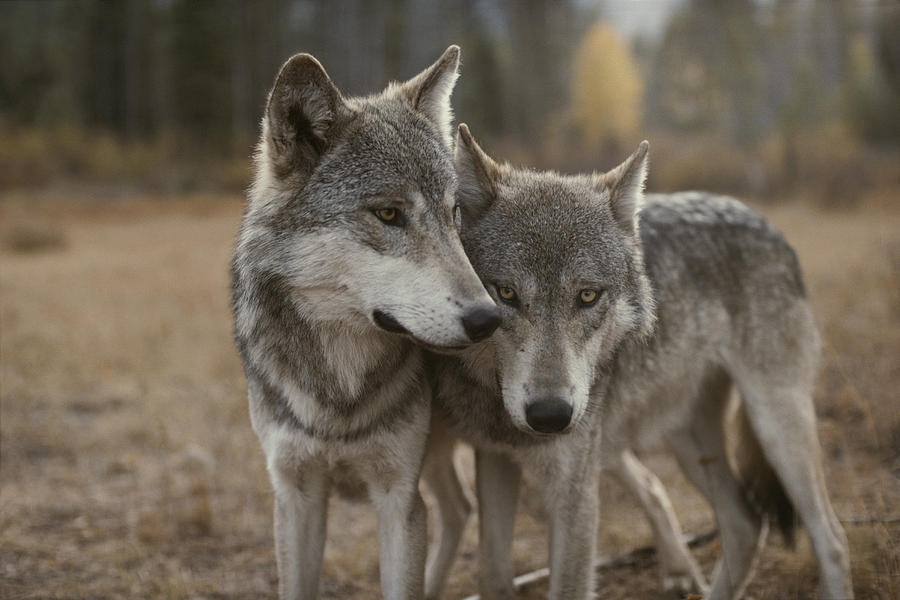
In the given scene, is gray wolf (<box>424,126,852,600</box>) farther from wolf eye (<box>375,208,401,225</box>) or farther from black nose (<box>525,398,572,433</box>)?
wolf eye (<box>375,208,401,225</box>)

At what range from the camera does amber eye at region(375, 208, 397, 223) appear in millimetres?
2729

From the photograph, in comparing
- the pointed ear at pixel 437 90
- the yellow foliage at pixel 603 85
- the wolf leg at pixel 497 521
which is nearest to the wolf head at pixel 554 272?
the pointed ear at pixel 437 90

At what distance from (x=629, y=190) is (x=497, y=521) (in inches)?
61.9

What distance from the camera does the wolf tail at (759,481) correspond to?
412cm

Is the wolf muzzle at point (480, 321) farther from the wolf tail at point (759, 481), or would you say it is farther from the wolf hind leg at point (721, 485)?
the wolf tail at point (759, 481)

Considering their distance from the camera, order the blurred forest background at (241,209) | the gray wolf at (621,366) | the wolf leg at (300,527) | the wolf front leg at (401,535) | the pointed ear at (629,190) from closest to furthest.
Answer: the gray wolf at (621,366) → the wolf front leg at (401,535) → the wolf leg at (300,527) → the pointed ear at (629,190) → the blurred forest background at (241,209)

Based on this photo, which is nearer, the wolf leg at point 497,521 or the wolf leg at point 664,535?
the wolf leg at point 497,521

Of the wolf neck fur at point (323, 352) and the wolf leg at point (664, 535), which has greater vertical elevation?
the wolf neck fur at point (323, 352)

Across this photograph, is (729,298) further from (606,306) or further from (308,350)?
(308,350)

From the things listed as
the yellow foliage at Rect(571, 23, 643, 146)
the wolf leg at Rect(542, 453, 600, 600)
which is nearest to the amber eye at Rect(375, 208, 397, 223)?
the wolf leg at Rect(542, 453, 600, 600)

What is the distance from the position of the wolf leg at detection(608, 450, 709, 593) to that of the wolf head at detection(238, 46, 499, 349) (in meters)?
1.88

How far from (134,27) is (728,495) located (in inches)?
1235

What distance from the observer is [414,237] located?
269cm

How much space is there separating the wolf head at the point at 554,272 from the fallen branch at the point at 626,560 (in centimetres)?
143
